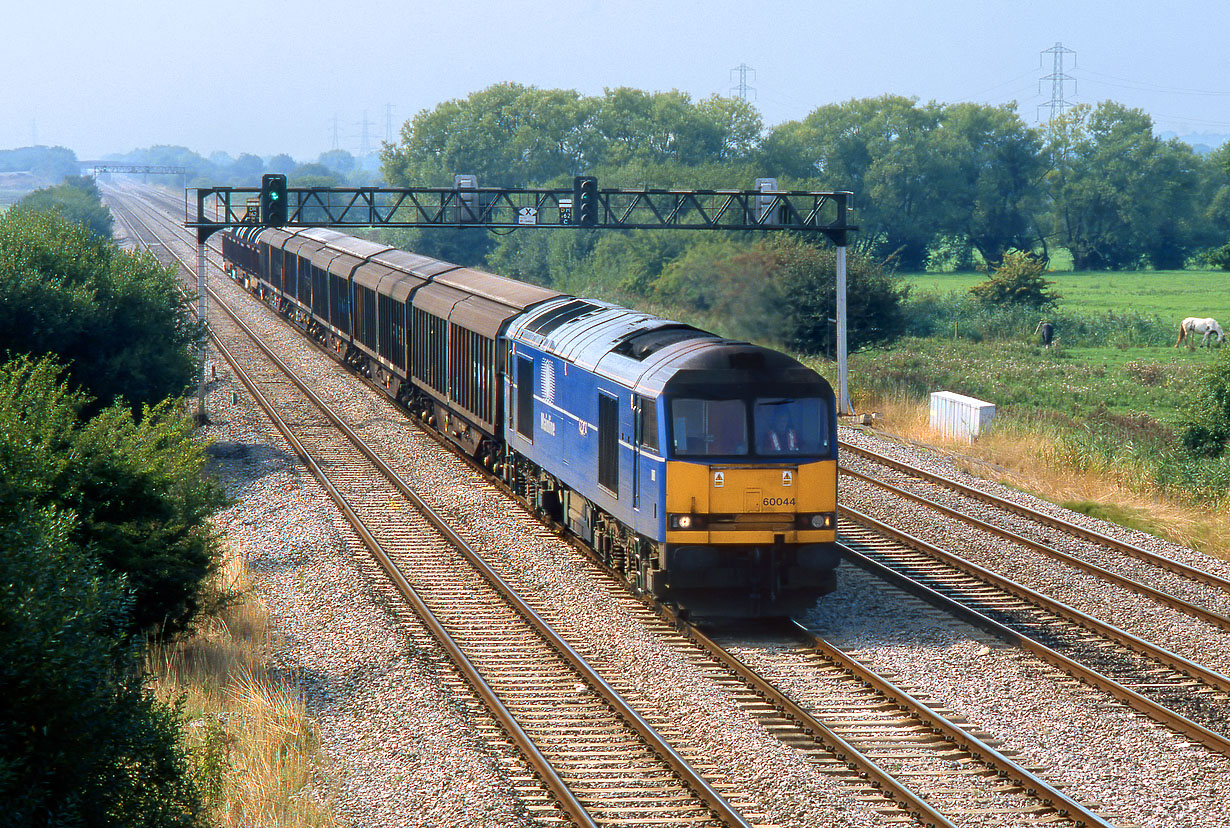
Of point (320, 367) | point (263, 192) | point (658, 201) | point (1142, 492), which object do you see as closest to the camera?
point (1142, 492)

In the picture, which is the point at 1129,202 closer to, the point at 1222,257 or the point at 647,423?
the point at 1222,257

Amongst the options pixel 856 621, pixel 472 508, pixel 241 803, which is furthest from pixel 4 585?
pixel 472 508

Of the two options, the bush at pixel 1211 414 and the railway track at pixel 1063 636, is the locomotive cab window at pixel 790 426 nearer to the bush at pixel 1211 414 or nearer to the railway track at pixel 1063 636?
the railway track at pixel 1063 636

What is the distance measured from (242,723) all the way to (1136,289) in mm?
66144

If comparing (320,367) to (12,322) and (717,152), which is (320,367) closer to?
(12,322)

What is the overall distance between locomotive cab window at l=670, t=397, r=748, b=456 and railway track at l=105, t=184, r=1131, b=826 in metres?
2.00

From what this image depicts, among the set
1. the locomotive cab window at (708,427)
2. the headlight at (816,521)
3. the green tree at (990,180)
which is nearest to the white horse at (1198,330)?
the headlight at (816,521)

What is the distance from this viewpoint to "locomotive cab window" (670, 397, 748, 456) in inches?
509

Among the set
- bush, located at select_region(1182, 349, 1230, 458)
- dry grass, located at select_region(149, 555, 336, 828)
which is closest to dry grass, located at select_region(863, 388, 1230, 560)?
bush, located at select_region(1182, 349, 1230, 458)

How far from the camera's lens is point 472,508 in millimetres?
19484

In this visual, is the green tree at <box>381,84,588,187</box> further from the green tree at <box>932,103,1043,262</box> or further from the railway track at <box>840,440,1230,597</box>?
the railway track at <box>840,440,1230,597</box>

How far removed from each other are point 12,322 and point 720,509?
1550 cm

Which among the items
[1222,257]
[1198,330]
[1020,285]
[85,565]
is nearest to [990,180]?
[1222,257]

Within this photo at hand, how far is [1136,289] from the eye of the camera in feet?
221
